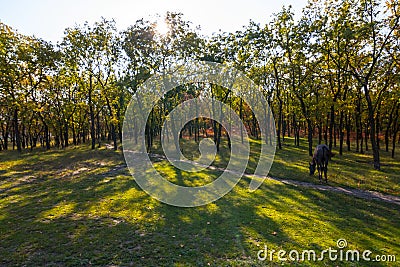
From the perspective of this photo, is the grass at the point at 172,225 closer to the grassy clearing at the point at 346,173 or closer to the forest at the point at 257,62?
the grassy clearing at the point at 346,173

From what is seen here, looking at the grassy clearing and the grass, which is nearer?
the grass

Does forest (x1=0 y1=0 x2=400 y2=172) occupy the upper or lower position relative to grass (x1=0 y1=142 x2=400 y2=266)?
upper

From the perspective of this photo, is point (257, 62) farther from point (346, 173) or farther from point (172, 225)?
point (172, 225)

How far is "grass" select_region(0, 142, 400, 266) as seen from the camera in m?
9.24

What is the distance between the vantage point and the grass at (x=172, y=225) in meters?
9.24

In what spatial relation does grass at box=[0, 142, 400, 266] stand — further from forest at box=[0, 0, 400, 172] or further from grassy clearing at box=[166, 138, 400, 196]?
forest at box=[0, 0, 400, 172]

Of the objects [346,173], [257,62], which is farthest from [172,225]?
[257,62]

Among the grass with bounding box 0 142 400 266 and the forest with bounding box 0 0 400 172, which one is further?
the forest with bounding box 0 0 400 172

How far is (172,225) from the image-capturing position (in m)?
12.5

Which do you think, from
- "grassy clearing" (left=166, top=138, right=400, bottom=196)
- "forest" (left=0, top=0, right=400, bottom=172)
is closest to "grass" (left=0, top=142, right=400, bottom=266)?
"grassy clearing" (left=166, top=138, right=400, bottom=196)

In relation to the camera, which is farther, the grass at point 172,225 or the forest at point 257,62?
the forest at point 257,62

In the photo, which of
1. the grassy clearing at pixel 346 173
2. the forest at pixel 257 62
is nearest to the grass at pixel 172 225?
the grassy clearing at pixel 346 173

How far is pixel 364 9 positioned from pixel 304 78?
1003 cm

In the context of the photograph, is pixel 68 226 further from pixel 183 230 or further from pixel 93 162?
pixel 93 162
